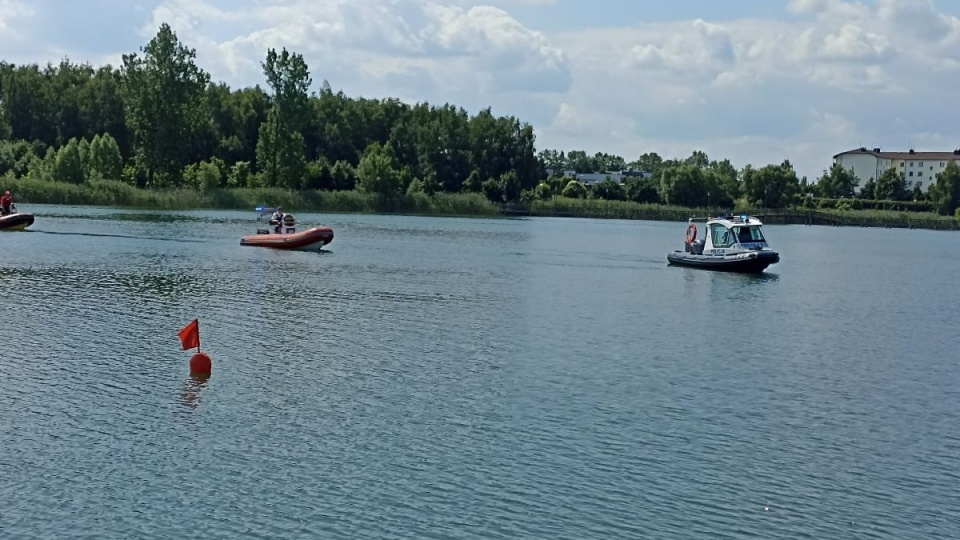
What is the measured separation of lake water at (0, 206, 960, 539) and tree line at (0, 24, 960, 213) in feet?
251

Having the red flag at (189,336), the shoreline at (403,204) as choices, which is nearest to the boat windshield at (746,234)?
the red flag at (189,336)

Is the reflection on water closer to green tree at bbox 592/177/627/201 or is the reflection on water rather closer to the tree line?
the tree line

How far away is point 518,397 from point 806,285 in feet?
131

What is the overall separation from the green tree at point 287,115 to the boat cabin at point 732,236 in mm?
73167

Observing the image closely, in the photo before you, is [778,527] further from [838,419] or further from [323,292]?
[323,292]

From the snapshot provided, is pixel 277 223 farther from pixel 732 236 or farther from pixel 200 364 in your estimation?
pixel 200 364

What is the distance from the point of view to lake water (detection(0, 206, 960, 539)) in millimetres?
18062

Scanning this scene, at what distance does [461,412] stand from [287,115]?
111 metres

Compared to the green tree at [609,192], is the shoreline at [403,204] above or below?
below

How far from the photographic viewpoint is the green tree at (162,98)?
123062mm

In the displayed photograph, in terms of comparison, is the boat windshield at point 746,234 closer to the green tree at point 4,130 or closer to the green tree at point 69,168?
the green tree at point 69,168

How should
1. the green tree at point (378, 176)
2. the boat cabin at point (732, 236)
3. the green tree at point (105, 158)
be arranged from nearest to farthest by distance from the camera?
the boat cabin at point (732, 236) < the green tree at point (105, 158) < the green tree at point (378, 176)

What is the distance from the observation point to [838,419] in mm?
25734

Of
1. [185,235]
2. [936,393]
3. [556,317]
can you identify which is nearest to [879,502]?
[936,393]
